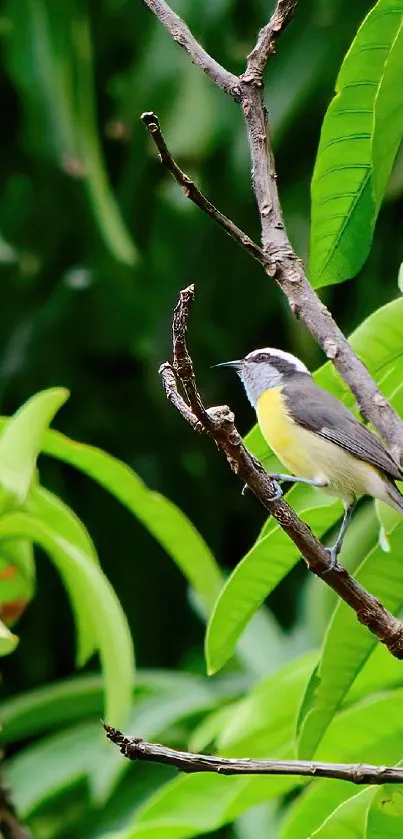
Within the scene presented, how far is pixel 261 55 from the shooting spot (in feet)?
2.81

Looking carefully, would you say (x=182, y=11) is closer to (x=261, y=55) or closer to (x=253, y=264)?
(x=253, y=264)

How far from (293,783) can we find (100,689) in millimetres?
938

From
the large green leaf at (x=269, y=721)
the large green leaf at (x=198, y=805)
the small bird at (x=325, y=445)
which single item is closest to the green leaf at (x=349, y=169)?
the small bird at (x=325, y=445)

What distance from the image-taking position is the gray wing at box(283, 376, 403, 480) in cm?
121

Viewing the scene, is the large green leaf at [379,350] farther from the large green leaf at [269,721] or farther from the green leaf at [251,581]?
the large green leaf at [269,721]

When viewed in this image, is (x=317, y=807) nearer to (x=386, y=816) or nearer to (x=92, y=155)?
(x=386, y=816)

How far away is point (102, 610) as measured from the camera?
4.32 ft

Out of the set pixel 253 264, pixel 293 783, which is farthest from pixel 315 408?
pixel 253 264

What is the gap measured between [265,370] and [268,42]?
28.8 inches

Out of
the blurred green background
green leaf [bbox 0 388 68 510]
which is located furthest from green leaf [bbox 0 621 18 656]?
the blurred green background

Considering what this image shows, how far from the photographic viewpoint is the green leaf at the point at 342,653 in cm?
98

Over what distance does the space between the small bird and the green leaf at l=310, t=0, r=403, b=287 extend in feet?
0.59

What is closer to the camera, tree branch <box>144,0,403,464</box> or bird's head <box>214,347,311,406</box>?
tree branch <box>144,0,403,464</box>

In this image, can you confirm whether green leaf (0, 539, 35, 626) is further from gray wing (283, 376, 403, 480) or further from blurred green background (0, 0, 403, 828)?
blurred green background (0, 0, 403, 828)
